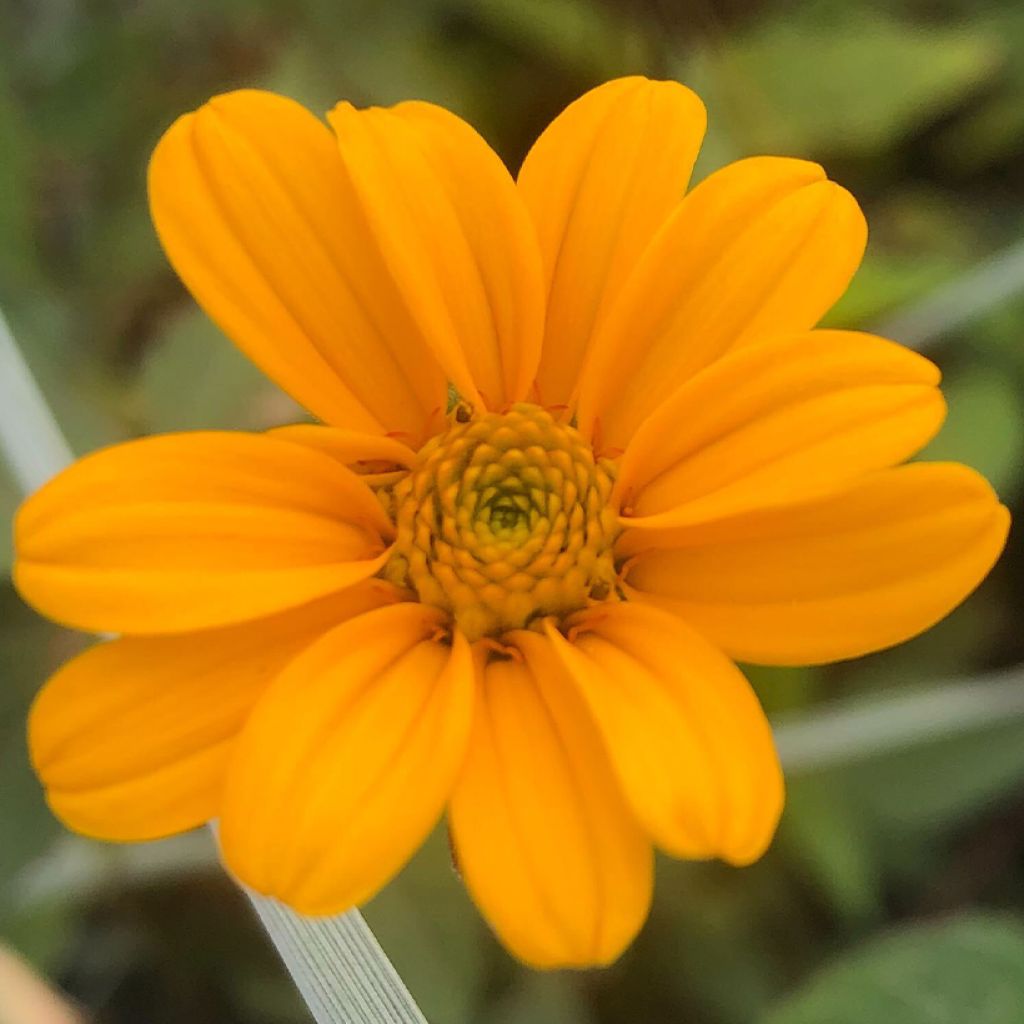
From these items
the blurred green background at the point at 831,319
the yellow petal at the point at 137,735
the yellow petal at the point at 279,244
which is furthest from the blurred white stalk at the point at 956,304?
the yellow petal at the point at 137,735

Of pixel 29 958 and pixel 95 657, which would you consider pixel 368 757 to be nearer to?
pixel 95 657

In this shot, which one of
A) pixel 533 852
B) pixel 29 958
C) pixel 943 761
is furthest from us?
pixel 943 761

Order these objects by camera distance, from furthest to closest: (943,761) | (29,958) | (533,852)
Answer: (943,761), (29,958), (533,852)

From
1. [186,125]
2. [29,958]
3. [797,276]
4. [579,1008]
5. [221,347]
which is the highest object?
[186,125]

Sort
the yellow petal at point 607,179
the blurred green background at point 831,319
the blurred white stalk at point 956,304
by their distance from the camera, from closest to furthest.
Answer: the yellow petal at point 607,179
the blurred green background at point 831,319
the blurred white stalk at point 956,304

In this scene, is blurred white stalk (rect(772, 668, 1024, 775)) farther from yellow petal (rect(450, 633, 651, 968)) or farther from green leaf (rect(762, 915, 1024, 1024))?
yellow petal (rect(450, 633, 651, 968))

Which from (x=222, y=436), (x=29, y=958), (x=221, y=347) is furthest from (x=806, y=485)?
(x=29, y=958)

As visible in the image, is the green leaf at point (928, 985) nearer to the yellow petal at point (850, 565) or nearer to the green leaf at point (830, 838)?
the green leaf at point (830, 838)
